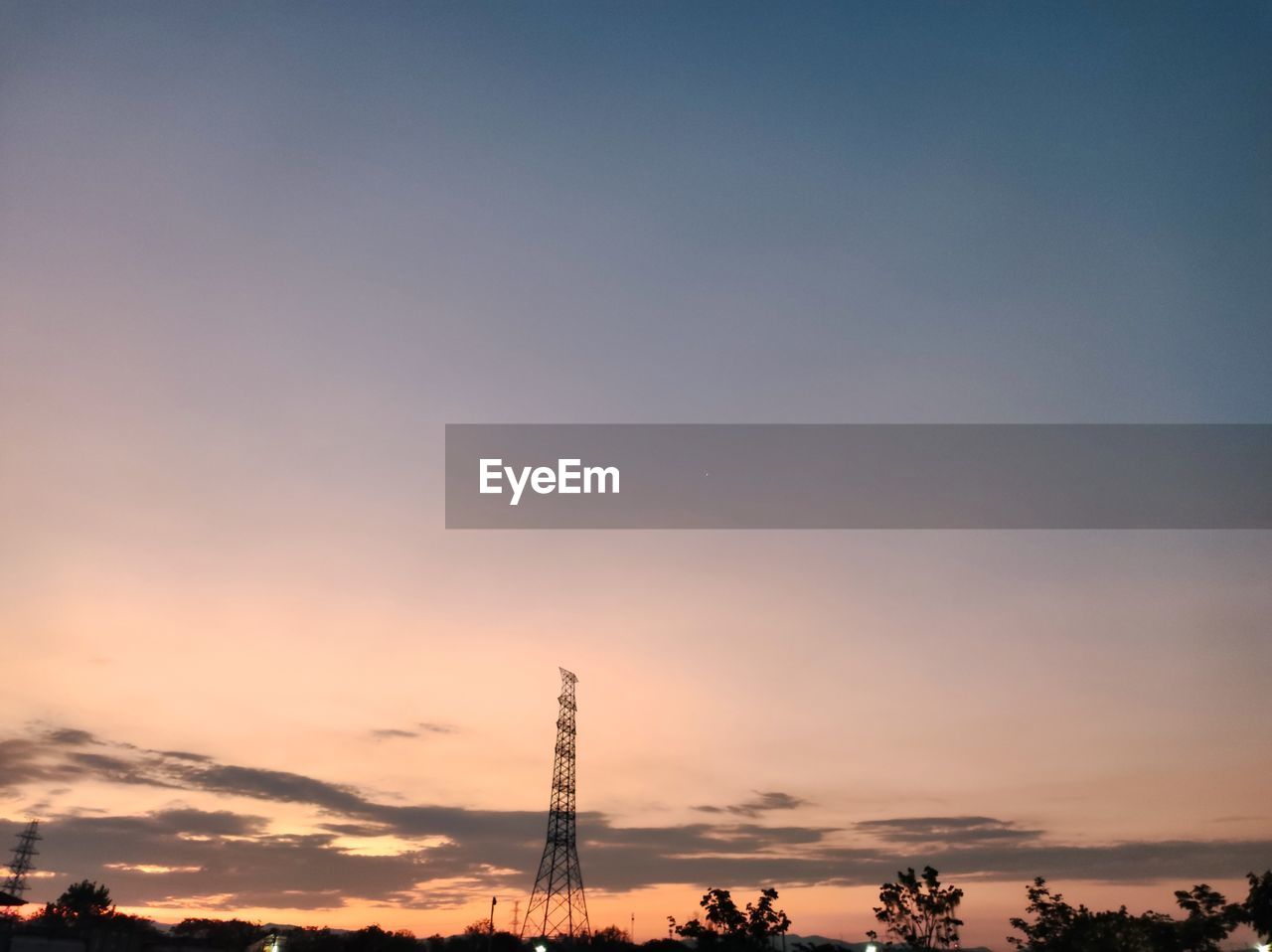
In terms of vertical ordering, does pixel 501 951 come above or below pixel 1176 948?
below

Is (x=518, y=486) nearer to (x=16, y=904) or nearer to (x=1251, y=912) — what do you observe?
(x=1251, y=912)

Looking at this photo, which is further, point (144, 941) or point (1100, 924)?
point (144, 941)

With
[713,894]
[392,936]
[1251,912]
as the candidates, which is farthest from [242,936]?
[1251,912]

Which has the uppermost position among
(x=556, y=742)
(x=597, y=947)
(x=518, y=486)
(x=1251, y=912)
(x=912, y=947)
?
(x=518, y=486)

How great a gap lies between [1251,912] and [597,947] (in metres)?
131

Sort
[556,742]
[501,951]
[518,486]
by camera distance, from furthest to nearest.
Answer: [501,951]
[556,742]
[518,486]


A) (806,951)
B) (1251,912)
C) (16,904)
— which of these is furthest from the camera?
(806,951)

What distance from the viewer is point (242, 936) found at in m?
164

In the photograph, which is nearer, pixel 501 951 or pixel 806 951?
pixel 806 951

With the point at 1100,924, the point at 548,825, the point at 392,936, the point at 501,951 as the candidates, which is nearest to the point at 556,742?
the point at 548,825

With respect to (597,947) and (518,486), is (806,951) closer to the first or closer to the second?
(597,947)

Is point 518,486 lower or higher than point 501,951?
higher

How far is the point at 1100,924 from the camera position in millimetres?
87500

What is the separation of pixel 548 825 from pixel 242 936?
100009 mm
